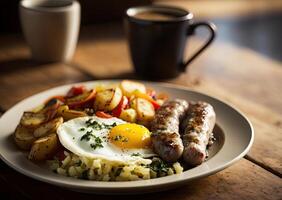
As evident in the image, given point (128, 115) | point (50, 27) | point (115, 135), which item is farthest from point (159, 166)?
point (50, 27)

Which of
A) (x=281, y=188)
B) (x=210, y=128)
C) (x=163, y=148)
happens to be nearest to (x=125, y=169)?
(x=163, y=148)

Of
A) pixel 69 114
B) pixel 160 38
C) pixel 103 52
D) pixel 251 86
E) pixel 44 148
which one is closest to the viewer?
pixel 44 148

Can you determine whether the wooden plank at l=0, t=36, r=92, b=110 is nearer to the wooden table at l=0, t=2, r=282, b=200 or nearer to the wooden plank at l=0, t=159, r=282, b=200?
the wooden table at l=0, t=2, r=282, b=200

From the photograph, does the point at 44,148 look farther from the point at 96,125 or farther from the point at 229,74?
the point at 229,74

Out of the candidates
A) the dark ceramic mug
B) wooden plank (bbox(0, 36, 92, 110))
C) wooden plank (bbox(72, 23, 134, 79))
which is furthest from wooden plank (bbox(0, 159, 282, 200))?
wooden plank (bbox(72, 23, 134, 79))

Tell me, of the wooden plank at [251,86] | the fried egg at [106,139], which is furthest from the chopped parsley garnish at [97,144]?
the wooden plank at [251,86]

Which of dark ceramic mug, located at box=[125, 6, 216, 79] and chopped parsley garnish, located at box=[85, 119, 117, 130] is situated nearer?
chopped parsley garnish, located at box=[85, 119, 117, 130]

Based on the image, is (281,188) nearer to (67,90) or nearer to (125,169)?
(125,169)
